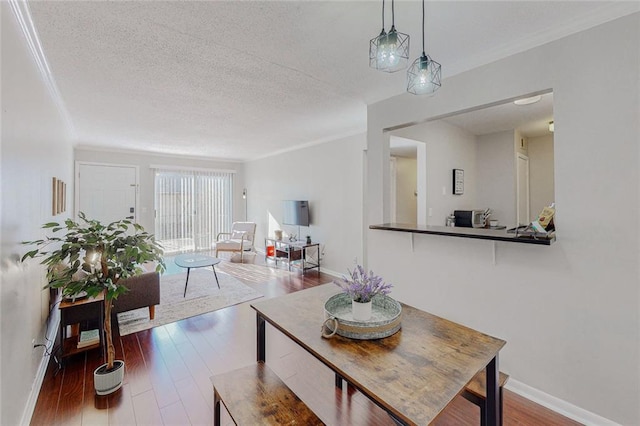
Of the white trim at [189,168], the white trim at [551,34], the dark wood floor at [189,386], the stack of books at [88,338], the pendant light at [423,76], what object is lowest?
the dark wood floor at [189,386]

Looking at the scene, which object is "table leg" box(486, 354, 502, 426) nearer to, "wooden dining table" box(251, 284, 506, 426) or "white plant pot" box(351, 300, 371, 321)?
"wooden dining table" box(251, 284, 506, 426)

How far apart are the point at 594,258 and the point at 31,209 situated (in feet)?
12.2

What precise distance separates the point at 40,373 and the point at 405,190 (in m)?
5.44

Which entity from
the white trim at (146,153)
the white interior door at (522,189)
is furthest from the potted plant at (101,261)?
the white interior door at (522,189)

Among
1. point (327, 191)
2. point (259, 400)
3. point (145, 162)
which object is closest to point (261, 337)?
point (259, 400)

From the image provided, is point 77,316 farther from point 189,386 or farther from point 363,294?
point 363,294

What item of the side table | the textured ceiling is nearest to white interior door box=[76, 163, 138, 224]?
the textured ceiling

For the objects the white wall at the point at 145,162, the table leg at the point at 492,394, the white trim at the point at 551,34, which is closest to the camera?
the table leg at the point at 492,394

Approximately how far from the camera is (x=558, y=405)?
1786mm

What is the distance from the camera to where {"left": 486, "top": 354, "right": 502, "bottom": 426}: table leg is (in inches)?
42.6

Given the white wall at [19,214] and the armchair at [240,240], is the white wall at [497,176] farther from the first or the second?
the white wall at [19,214]

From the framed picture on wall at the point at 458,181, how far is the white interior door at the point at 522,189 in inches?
33.8

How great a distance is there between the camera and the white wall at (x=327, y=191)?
452 cm

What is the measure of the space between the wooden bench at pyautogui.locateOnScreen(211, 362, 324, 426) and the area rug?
6.76 ft
